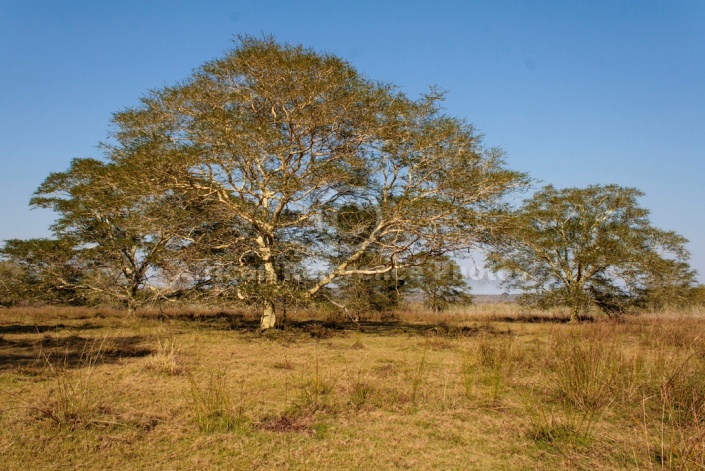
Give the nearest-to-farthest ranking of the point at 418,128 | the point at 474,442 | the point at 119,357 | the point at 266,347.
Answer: the point at 474,442
the point at 119,357
the point at 266,347
the point at 418,128

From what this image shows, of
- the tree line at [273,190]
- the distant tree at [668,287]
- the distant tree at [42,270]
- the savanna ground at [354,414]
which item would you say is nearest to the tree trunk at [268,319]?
the tree line at [273,190]

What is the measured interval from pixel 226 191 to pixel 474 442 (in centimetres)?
870

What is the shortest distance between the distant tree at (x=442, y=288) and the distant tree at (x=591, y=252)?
3.21 meters

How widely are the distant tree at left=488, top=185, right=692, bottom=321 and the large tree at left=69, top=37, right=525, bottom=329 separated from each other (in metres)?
7.73

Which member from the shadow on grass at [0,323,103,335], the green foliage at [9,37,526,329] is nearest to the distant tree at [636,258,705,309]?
the green foliage at [9,37,526,329]

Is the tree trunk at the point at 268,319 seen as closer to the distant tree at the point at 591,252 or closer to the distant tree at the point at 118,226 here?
the distant tree at the point at 118,226

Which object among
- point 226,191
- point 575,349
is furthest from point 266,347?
point 575,349

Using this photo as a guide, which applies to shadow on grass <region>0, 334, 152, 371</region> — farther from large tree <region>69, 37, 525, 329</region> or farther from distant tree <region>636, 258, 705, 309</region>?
distant tree <region>636, 258, 705, 309</region>

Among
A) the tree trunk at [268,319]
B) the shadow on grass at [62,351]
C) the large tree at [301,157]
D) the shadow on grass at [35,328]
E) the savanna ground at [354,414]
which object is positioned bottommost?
the shadow on grass at [35,328]

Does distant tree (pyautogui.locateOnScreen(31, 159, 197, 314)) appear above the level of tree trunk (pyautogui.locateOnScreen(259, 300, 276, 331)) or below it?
above

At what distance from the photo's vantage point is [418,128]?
11.2 metres

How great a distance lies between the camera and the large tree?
32.4 ft

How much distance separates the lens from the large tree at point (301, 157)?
9.88 metres

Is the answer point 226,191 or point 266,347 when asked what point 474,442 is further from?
point 226,191
